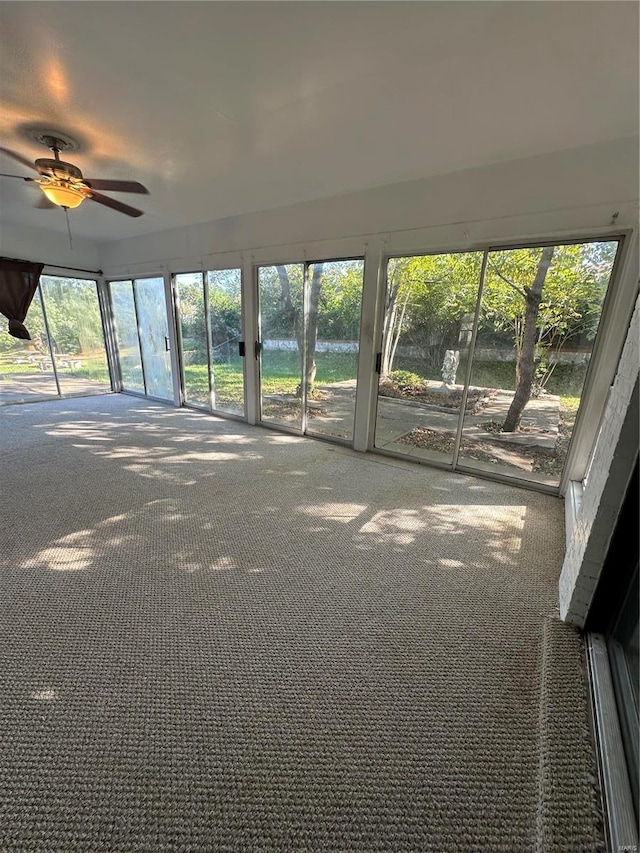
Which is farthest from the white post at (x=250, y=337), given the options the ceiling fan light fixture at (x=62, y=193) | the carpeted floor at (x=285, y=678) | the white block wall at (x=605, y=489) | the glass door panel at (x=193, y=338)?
the white block wall at (x=605, y=489)

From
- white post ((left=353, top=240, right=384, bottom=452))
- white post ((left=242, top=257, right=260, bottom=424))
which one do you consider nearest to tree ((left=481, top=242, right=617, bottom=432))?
white post ((left=353, top=240, right=384, bottom=452))

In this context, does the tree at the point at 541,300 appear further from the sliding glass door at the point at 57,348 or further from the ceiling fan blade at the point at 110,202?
the sliding glass door at the point at 57,348

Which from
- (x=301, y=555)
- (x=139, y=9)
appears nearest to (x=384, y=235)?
(x=139, y=9)

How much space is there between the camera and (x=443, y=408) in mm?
3225

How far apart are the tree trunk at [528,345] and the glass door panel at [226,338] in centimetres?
324

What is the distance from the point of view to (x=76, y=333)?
5.81 meters

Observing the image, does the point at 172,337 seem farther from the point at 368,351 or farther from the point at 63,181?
the point at 368,351

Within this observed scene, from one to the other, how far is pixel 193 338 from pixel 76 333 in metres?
2.48

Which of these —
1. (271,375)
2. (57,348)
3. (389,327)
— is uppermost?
(389,327)

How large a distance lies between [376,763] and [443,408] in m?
2.72

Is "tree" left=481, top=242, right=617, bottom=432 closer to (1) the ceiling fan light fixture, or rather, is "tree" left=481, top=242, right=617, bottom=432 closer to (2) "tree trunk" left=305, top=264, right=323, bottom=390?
(2) "tree trunk" left=305, top=264, right=323, bottom=390

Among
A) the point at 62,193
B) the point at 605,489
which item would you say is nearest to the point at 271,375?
the point at 62,193

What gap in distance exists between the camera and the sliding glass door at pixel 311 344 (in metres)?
3.56

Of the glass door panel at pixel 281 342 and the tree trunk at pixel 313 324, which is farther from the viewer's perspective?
the glass door panel at pixel 281 342
